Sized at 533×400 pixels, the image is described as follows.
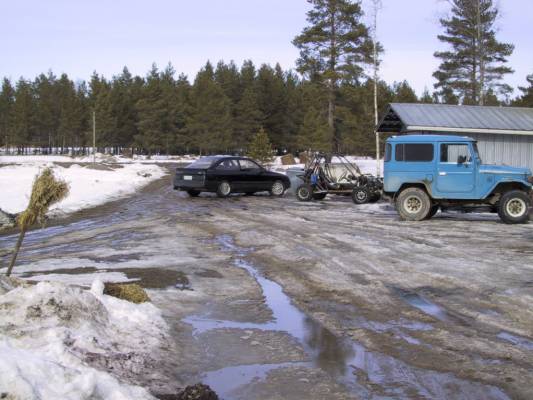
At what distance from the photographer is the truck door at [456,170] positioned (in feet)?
49.8

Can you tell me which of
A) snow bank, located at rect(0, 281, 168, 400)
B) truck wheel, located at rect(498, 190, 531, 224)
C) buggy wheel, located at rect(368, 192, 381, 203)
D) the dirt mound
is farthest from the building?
the dirt mound

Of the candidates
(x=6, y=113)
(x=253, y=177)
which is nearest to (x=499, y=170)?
(x=253, y=177)

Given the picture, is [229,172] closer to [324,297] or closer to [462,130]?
[462,130]

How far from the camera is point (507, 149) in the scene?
25.7 m

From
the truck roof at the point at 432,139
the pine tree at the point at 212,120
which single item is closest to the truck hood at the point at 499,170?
the truck roof at the point at 432,139

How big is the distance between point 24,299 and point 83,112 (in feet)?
308

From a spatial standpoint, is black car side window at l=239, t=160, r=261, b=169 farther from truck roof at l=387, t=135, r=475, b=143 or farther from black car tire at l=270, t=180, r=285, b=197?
truck roof at l=387, t=135, r=475, b=143

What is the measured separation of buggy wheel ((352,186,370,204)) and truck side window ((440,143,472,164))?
5357 mm

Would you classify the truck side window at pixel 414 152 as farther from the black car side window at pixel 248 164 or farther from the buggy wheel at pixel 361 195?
the black car side window at pixel 248 164

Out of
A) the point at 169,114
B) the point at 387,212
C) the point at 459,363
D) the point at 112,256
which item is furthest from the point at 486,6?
the point at 169,114

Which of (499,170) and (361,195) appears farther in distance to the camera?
(361,195)

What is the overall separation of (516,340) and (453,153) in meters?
10.4

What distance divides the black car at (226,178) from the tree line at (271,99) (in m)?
15.4

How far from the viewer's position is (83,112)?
93125mm
